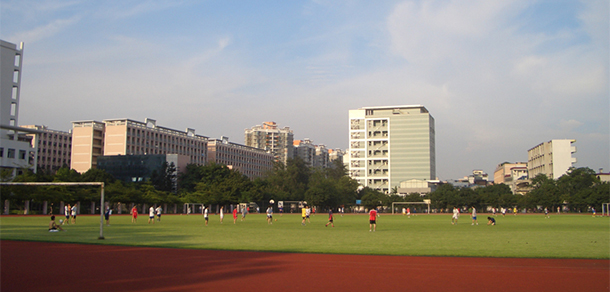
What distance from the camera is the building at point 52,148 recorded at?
15038 centimetres

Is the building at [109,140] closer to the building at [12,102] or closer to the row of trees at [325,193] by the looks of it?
the row of trees at [325,193]

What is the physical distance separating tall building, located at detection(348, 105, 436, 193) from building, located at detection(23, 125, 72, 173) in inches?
3696

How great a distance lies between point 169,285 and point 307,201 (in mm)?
98996

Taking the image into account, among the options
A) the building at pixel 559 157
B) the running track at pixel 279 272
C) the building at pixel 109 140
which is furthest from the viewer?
the building at pixel 559 157

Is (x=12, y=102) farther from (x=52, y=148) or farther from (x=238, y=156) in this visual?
(x=238, y=156)

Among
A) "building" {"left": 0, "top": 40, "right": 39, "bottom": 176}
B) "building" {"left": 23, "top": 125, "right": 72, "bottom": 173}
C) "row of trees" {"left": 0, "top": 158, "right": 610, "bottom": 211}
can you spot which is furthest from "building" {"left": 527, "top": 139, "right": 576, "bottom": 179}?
"building" {"left": 23, "top": 125, "right": 72, "bottom": 173}

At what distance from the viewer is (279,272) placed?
14539 millimetres

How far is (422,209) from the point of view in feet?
370

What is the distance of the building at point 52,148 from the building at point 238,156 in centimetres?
4674

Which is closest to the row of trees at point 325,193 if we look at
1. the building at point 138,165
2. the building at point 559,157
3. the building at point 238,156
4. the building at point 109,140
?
the building at point 138,165

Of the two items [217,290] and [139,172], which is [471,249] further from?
[139,172]

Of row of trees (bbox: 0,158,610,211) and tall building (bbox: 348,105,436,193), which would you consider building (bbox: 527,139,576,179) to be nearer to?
row of trees (bbox: 0,158,610,211)

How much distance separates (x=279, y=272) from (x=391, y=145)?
143 m

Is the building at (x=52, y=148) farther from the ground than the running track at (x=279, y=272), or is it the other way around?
the building at (x=52, y=148)
